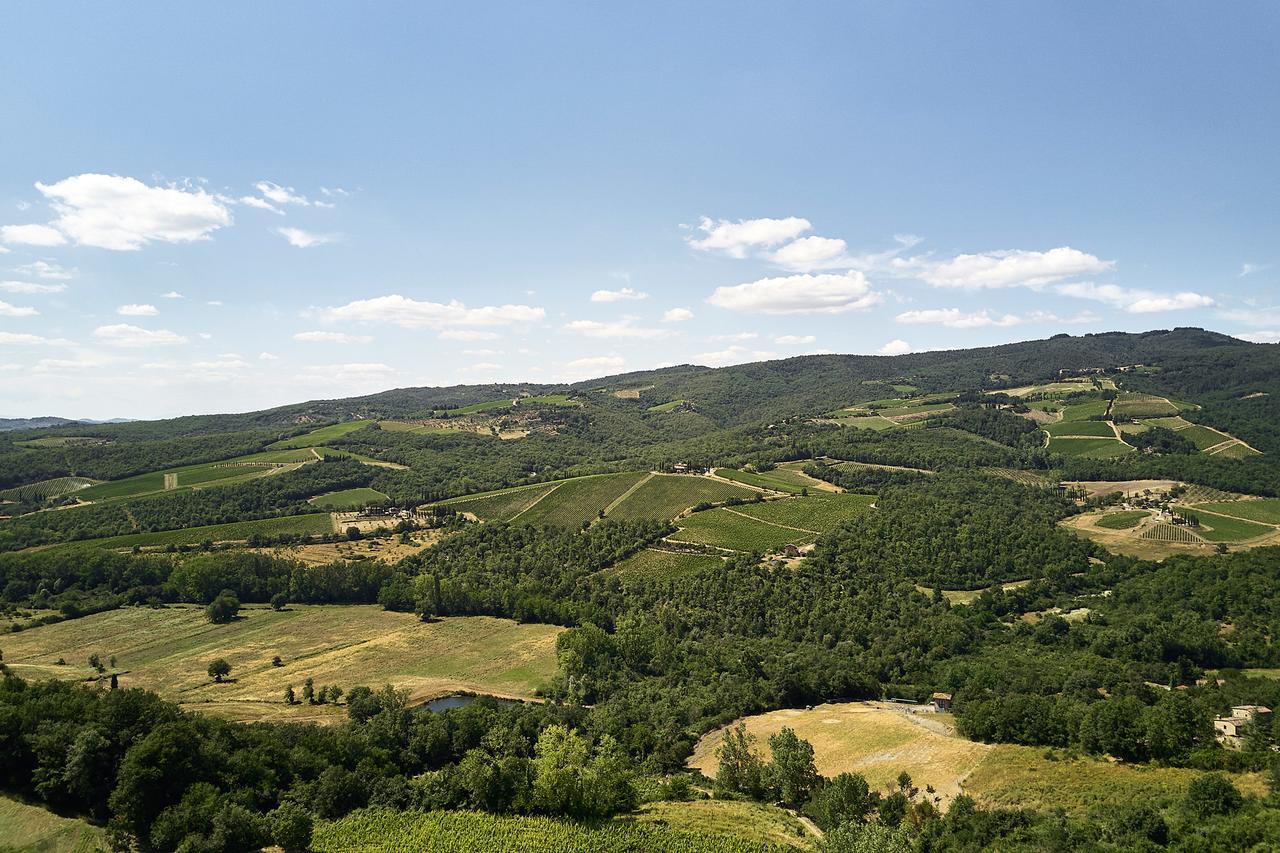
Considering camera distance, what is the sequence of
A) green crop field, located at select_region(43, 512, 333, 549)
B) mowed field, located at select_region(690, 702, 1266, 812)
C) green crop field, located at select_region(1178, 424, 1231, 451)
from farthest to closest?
1. green crop field, located at select_region(1178, 424, 1231, 451)
2. green crop field, located at select_region(43, 512, 333, 549)
3. mowed field, located at select_region(690, 702, 1266, 812)

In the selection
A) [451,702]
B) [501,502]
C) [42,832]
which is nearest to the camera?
[42,832]

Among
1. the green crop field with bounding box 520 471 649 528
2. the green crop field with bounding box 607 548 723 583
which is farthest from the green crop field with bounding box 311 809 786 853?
the green crop field with bounding box 520 471 649 528

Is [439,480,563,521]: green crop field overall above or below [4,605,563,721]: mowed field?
above

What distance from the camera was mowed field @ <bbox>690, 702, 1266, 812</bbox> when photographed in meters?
47.9

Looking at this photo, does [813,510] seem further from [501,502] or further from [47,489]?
[47,489]

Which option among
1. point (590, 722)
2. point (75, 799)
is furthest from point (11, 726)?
point (590, 722)

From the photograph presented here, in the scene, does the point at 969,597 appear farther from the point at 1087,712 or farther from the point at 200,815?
the point at 200,815

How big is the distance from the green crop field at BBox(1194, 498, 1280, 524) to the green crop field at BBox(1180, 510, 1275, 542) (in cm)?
332

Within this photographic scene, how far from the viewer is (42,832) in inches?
1551

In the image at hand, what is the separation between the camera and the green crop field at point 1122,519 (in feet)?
456

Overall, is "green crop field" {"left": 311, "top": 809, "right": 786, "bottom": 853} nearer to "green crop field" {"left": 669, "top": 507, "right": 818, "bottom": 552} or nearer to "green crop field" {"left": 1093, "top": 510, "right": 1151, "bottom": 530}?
"green crop field" {"left": 669, "top": 507, "right": 818, "bottom": 552}

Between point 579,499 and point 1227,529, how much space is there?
445 ft

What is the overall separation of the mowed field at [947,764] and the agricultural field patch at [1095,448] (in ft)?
507

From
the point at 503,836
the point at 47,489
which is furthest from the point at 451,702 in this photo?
the point at 47,489
